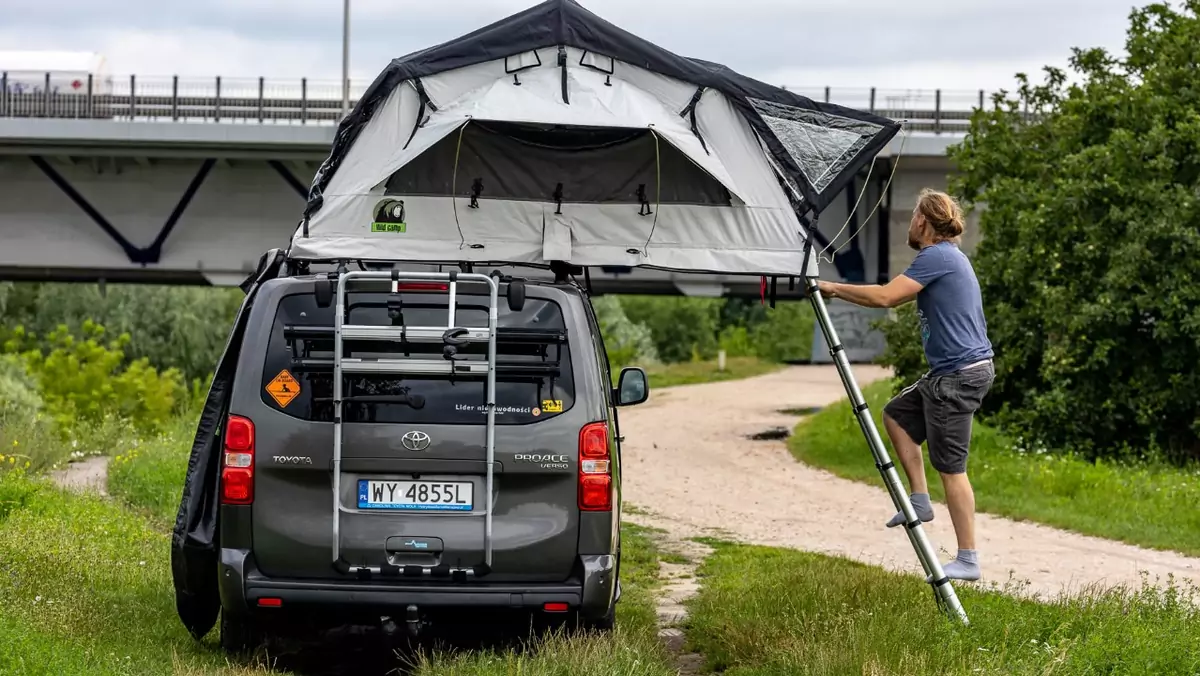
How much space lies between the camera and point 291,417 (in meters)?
6.79

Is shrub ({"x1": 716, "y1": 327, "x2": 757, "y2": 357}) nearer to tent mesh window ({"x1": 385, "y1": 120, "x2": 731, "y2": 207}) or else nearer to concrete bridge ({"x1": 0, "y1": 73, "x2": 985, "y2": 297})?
→ concrete bridge ({"x1": 0, "y1": 73, "x2": 985, "y2": 297})

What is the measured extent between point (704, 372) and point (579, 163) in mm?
42523

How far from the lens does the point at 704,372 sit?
50.5 metres

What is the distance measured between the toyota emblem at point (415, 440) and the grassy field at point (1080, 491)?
8.20m

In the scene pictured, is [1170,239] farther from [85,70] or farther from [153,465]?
[85,70]

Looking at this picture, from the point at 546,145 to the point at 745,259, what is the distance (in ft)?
4.05

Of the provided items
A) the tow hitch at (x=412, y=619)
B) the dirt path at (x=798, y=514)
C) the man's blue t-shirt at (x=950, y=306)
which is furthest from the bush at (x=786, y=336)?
the tow hitch at (x=412, y=619)

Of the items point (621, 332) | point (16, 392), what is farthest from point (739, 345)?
point (16, 392)

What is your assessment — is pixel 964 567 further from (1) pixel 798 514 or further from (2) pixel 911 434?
(1) pixel 798 514

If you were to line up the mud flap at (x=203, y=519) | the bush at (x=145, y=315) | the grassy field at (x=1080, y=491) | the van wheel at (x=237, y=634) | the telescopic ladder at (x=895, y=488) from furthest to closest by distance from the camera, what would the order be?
the bush at (x=145, y=315) < the grassy field at (x=1080, y=491) < the mud flap at (x=203, y=519) < the telescopic ladder at (x=895, y=488) < the van wheel at (x=237, y=634)

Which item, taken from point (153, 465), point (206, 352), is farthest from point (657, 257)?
point (206, 352)

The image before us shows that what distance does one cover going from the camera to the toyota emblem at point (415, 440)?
677 centimetres

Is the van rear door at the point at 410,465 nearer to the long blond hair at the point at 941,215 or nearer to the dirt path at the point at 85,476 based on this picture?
the long blond hair at the point at 941,215

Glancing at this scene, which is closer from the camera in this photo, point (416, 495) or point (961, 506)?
point (416, 495)
